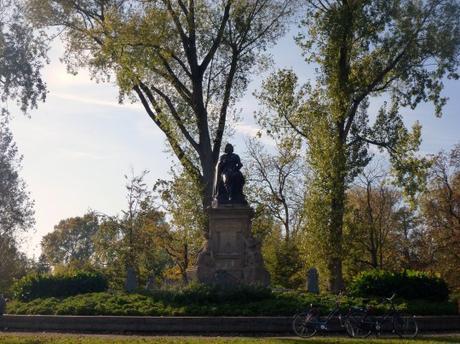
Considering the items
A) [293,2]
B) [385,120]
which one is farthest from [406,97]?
[293,2]

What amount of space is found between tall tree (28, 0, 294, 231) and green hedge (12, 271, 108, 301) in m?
7.21

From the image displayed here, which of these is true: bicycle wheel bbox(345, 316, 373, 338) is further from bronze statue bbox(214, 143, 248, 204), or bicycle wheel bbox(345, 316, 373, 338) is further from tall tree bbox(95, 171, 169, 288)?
tall tree bbox(95, 171, 169, 288)

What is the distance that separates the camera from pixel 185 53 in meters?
30.6

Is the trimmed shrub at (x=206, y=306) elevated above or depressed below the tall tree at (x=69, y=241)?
below

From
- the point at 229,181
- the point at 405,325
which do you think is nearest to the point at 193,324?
the point at 405,325

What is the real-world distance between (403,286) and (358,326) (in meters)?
5.07

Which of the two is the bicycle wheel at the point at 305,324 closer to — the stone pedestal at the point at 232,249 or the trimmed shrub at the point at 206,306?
the trimmed shrub at the point at 206,306

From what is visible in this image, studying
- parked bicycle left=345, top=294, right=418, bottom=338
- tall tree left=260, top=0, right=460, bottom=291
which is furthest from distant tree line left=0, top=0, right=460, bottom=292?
parked bicycle left=345, top=294, right=418, bottom=338

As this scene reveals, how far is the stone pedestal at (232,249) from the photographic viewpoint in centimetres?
2277

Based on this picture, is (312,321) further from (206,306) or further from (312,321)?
(206,306)

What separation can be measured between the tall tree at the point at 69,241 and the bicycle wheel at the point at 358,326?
75.1 metres

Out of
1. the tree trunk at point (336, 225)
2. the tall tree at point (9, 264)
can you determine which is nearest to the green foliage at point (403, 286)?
the tree trunk at point (336, 225)

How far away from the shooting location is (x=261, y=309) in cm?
1817

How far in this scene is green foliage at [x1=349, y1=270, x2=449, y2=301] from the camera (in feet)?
67.4
